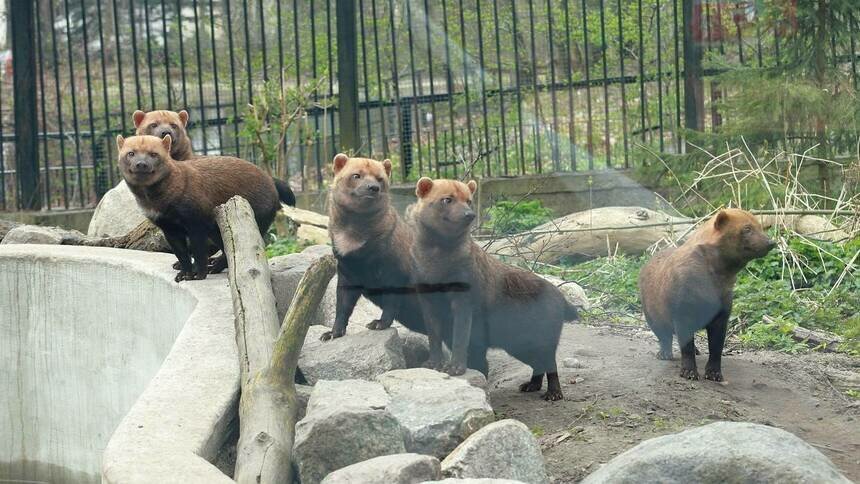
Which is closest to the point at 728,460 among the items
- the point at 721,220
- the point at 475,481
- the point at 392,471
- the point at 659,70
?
the point at 475,481

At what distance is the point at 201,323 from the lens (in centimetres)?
557

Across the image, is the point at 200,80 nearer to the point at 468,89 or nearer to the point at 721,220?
the point at 468,89

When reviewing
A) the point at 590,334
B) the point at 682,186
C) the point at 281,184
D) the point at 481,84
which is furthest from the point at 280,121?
the point at 590,334

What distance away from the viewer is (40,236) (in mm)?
8727

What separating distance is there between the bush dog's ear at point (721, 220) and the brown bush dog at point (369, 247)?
5.00ft

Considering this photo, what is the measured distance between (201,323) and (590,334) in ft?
7.17

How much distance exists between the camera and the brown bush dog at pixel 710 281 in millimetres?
5195

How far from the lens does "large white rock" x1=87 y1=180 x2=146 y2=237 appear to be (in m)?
9.05

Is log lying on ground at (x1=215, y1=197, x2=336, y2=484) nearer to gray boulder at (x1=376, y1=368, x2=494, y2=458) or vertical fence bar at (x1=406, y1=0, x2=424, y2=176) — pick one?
gray boulder at (x1=376, y1=368, x2=494, y2=458)

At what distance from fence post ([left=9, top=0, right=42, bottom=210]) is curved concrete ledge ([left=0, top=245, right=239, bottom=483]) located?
4.26 metres

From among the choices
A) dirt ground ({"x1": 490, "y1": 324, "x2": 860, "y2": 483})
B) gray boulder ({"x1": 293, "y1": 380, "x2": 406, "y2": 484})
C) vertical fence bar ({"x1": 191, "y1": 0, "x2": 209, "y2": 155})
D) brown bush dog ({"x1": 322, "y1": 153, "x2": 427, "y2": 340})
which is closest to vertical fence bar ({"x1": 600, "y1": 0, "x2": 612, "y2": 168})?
vertical fence bar ({"x1": 191, "y1": 0, "x2": 209, "y2": 155})

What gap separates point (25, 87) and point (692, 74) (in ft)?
23.0

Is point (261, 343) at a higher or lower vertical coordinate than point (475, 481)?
higher

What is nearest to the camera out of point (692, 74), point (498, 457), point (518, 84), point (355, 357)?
point (498, 457)
